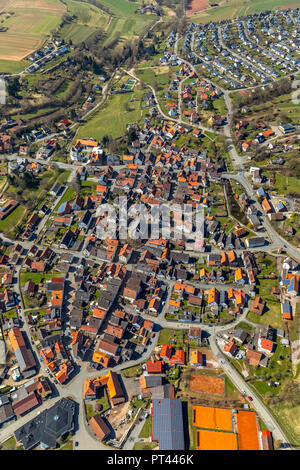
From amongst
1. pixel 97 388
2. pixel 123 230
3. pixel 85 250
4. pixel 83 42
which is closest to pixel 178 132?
pixel 123 230

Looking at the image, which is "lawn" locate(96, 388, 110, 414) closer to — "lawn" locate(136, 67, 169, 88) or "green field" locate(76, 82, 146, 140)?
"green field" locate(76, 82, 146, 140)

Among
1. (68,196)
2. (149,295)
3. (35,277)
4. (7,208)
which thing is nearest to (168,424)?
(149,295)

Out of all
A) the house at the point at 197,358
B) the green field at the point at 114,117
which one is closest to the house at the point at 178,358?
the house at the point at 197,358

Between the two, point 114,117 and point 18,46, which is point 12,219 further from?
point 18,46

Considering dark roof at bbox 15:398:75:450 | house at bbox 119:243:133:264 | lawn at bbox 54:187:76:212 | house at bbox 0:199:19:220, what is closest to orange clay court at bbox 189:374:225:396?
dark roof at bbox 15:398:75:450

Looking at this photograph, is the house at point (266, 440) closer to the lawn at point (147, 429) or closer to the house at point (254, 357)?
the house at point (254, 357)
